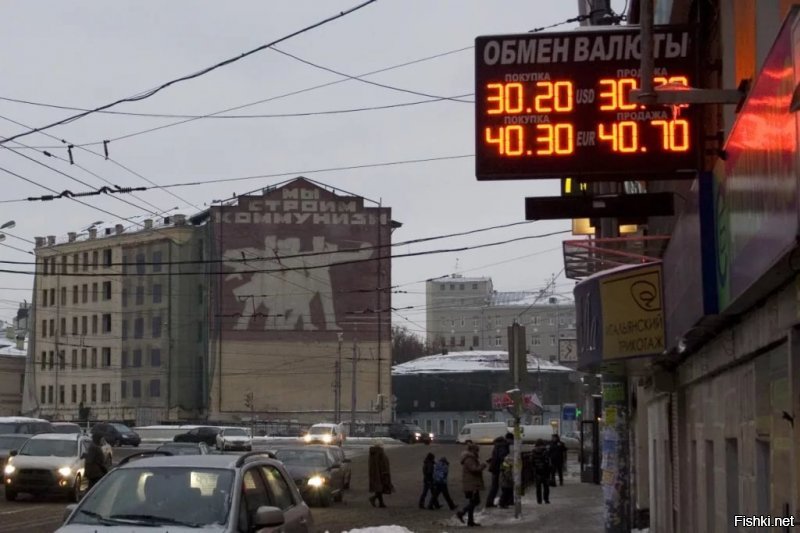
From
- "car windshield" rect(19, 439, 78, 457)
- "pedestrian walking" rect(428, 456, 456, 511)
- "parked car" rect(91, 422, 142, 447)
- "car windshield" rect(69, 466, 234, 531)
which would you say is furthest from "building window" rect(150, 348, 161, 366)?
"car windshield" rect(69, 466, 234, 531)

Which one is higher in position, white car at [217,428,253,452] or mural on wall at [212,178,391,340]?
mural on wall at [212,178,391,340]

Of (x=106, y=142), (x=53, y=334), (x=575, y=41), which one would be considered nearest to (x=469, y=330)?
(x=53, y=334)

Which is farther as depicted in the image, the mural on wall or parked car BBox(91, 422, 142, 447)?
the mural on wall

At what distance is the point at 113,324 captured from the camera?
93.0m

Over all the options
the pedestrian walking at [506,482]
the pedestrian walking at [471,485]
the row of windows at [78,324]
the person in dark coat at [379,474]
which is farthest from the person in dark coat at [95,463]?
the row of windows at [78,324]

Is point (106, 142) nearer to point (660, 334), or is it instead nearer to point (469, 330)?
point (660, 334)

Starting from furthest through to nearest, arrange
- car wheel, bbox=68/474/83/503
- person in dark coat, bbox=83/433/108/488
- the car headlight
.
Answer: the car headlight
car wheel, bbox=68/474/83/503
person in dark coat, bbox=83/433/108/488

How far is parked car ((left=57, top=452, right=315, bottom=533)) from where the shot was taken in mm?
9544

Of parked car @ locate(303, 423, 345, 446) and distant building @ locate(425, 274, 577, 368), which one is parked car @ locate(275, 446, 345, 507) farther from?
distant building @ locate(425, 274, 577, 368)

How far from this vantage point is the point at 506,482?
29.0 meters

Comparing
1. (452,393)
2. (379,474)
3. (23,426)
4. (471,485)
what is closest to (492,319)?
(452,393)

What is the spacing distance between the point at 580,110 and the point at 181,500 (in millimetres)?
5732

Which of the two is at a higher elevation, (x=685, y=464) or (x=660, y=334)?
(x=660, y=334)

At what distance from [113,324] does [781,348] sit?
8772 cm
